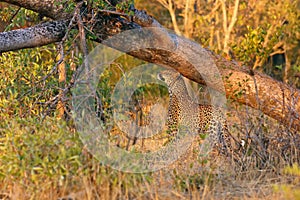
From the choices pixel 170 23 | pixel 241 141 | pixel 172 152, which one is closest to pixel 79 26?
pixel 172 152

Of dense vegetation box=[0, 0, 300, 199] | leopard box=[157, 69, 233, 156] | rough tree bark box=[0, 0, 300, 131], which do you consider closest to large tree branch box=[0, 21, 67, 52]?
rough tree bark box=[0, 0, 300, 131]

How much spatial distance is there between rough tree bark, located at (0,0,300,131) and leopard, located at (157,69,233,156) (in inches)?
18.0

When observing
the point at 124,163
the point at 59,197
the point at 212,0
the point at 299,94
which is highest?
the point at 212,0

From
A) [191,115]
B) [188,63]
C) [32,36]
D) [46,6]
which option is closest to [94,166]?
[32,36]

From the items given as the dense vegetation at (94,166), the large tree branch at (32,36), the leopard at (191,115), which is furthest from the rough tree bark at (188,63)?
the leopard at (191,115)

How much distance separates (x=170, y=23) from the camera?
1222cm

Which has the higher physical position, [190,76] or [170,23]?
[170,23]

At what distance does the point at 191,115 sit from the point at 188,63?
0.88m

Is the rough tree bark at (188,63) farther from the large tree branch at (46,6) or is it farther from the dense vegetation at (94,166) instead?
the dense vegetation at (94,166)

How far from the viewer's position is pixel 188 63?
19.1 ft

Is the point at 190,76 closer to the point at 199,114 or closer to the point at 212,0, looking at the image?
the point at 199,114

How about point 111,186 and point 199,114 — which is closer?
point 111,186

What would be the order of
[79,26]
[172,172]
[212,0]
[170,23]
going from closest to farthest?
[172,172]
[79,26]
[212,0]
[170,23]

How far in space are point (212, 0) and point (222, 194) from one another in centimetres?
685
